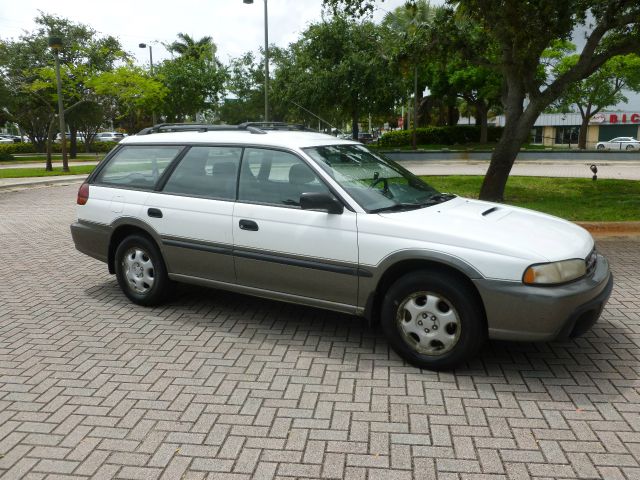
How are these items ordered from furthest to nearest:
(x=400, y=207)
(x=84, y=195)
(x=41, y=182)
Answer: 1. (x=41, y=182)
2. (x=84, y=195)
3. (x=400, y=207)

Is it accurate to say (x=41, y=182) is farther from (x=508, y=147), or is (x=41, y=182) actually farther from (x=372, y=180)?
(x=372, y=180)

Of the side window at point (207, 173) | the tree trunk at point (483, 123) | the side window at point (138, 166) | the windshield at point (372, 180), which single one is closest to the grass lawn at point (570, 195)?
the windshield at point (372, 180)

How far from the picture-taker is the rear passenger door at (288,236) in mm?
4285

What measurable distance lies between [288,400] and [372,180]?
6.36 ft

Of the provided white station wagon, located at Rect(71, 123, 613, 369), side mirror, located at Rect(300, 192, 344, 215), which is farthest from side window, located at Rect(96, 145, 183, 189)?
side mirror, located at Rect(300, 192, 344, 215)

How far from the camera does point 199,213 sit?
502 cm

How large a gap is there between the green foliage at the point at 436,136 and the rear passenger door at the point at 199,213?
120 ft

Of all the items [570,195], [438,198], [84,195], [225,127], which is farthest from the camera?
[570,195]

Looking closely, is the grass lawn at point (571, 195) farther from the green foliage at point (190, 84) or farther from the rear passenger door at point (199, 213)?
the green foliage at point (190, 84)

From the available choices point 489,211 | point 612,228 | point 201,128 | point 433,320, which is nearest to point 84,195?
point 201,128

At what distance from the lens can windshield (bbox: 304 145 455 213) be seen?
443 centimetres

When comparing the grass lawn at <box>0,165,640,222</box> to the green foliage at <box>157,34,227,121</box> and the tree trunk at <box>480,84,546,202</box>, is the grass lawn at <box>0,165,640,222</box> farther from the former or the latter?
the green foliage at <box>157,34,227,121</box>

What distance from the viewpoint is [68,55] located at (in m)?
38.5

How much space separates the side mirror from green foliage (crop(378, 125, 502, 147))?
1474 inches
